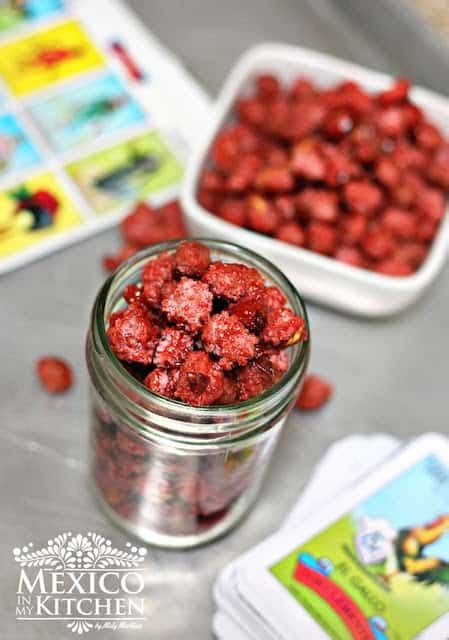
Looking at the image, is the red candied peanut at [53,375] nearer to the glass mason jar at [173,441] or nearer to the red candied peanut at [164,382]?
the glass mason jar at [173,441]

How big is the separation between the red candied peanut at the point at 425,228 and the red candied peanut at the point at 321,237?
0.09m

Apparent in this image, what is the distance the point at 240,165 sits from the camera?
2.64ft

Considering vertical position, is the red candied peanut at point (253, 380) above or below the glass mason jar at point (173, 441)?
above

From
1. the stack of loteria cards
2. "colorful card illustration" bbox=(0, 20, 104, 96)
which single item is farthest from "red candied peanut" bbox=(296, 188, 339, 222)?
"colorful card illustration" bbox=(0, 20, 104, 96)

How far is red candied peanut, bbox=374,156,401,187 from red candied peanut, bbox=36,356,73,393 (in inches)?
13.5

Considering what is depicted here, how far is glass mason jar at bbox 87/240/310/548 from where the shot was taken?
53 cm

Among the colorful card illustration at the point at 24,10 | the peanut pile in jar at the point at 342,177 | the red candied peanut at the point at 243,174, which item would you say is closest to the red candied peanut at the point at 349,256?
the peanut pile in jar at the point at 342,177

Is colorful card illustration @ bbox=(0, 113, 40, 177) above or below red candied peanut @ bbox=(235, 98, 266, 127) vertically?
below

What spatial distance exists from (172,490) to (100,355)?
0.40 ft

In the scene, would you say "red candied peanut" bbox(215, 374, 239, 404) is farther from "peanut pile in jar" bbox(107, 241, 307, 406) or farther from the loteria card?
the loteria card

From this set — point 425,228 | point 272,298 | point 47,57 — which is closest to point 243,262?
point 272,298

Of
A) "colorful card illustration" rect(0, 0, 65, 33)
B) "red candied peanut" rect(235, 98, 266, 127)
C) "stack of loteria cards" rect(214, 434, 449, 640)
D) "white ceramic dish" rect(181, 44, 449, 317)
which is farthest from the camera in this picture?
"colorful card illustration" rect(0, 0, 65, 33)

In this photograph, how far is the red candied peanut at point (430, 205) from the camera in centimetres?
82

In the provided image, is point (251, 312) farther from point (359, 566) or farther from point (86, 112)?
point (86, 112)
